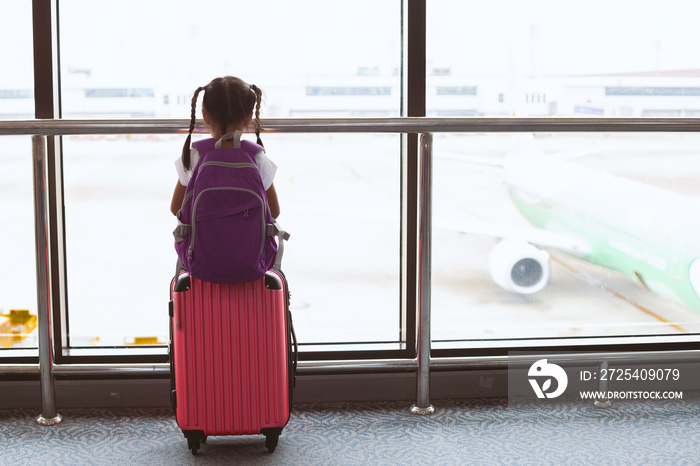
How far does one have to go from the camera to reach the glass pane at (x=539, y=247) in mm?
2250

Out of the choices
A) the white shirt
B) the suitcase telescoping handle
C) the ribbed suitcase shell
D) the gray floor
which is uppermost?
the white shirt

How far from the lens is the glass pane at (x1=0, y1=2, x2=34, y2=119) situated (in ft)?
6.41

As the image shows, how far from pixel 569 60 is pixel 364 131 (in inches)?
35.8

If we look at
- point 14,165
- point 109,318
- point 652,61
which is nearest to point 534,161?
point 652,61

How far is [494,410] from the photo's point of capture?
1.96m

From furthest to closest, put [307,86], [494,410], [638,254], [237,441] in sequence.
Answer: [638,254] → [307,86] → [494,410] → [237,441]

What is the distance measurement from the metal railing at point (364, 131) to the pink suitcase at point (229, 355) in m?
0.29

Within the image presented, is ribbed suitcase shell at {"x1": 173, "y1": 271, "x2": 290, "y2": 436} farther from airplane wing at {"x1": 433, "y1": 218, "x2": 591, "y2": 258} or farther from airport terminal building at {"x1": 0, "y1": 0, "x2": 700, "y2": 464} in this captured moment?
airplane wing at {"x1": 433, "y1": 218, "x2": 591, "y2": 258}

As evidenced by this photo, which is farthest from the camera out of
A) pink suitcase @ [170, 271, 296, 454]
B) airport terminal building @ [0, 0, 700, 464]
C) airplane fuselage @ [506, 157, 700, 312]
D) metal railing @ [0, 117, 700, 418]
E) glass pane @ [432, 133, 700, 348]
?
airplane fuselage @ [506, 157, 700, 312]

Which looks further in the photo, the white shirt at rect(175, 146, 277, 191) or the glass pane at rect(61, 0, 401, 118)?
the glass pane at rect(61, 0, 401, 118)

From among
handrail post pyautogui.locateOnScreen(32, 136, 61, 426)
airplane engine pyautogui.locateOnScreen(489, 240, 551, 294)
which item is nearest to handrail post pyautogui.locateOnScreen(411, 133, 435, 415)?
airplane engine pyautogui.locateOnScreen(489, 240, 551, 294)

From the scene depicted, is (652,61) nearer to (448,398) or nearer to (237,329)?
(448,398)

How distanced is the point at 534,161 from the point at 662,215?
79 centimetres

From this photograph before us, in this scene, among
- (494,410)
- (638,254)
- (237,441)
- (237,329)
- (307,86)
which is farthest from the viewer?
(638,254)
